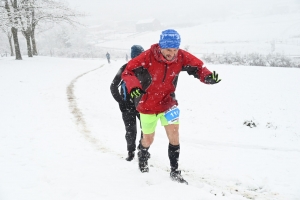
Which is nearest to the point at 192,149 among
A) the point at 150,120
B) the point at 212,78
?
the point at 150,120

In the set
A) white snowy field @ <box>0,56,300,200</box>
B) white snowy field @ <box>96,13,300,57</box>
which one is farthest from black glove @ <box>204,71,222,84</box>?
white snowy field @ <box>96,13,300,57</box>

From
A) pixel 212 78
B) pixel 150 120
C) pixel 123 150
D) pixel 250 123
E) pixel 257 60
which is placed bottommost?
pixel 250 123

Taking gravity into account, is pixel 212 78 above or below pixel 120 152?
above

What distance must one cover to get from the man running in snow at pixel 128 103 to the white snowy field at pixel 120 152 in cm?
43

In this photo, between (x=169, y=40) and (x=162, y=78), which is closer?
(x=169, y=40)

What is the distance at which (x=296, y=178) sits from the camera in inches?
197

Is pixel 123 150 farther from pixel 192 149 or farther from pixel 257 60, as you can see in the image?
pixel 257 60

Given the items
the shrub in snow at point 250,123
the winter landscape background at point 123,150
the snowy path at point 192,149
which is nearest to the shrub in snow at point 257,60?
the winter landscape background at point 123,150

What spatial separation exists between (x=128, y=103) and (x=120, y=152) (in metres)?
1.37

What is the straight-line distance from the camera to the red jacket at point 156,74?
3.64 meters

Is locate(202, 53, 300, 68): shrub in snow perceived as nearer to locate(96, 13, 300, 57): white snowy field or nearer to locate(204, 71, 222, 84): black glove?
locate(96, 13, 300, 57): white snowy field

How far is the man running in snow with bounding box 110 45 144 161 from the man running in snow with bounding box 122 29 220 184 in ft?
2.63

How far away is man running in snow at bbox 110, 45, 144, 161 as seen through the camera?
464cm

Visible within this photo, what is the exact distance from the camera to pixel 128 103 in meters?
4.88
